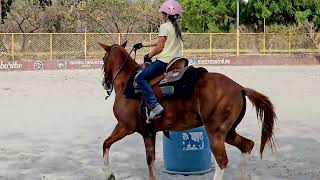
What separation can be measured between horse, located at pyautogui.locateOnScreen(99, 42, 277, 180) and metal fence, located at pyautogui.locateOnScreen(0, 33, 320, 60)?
104 ft

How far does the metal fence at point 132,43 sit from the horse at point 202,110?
104 feet

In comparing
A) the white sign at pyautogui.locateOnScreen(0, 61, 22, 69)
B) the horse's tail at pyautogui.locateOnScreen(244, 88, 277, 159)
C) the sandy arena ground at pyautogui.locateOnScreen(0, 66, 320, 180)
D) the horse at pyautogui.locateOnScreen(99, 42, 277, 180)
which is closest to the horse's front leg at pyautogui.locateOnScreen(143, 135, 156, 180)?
the horse at pyautogui.locateOnScreen(99, 42, 277, 180)

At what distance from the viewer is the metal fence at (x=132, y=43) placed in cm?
3972

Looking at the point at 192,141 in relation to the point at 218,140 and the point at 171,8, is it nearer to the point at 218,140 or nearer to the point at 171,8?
the point at 218,140

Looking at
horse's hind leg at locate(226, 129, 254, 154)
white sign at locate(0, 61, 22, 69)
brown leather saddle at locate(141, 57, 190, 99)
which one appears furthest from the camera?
white sign at locate(0, 61, 22, 69)

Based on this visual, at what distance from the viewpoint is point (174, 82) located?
7309 millimetres

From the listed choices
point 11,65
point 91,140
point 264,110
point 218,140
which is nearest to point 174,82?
point 218,140

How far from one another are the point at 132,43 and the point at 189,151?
3539 cm

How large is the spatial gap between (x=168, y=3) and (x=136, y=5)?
4770cm

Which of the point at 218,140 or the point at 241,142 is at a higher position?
the point at 218,140

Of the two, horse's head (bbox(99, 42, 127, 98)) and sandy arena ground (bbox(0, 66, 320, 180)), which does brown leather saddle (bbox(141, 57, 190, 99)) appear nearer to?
horse's head (bbox(99, 42, 127, 98))

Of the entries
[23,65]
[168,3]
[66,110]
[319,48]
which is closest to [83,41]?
[23,65]

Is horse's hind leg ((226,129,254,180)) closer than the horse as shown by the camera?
No

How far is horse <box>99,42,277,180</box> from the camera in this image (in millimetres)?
7098
